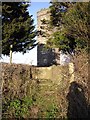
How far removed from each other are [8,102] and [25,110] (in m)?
0.86

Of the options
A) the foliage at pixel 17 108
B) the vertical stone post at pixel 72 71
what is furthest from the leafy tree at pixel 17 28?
the vertical stone post at pixel 72 71

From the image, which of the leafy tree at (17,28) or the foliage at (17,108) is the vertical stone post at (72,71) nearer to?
the foliage at (17,108)

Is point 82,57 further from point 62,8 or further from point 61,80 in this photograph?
point 62,8

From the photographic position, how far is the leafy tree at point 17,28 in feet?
60.1

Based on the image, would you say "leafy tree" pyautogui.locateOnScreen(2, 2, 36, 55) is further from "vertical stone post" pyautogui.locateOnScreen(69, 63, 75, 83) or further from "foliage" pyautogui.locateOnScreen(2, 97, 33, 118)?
"vertical stone post" pyautogui.locateOnScreen(69, 63, 75, 83)

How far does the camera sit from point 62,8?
1878 cm

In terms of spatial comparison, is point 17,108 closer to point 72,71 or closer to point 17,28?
point 72,71

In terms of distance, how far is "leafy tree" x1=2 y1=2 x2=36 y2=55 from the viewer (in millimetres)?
18305

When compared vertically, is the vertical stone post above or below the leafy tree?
below

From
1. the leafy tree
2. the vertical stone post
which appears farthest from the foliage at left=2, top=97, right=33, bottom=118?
the leafy tree

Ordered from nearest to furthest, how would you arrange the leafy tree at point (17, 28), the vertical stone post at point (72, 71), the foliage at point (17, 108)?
1. the foliage at point (17, 108)
2. the vertical stone post at point (72, 71)
3. the leafy tree at point (17, 28)

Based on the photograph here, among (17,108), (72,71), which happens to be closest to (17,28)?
(72,71)

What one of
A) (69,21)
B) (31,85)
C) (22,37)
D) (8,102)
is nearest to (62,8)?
(22,37)

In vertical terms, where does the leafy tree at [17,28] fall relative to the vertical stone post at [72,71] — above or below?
above
